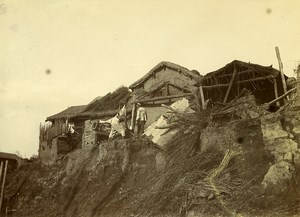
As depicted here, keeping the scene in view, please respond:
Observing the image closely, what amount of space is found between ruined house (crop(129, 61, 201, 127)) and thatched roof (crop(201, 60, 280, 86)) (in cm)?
274

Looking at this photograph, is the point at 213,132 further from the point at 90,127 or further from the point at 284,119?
the point at 90,127

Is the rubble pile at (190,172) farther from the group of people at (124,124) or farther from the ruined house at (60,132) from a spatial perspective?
the group of people at (124,124)

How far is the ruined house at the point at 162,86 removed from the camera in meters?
17.1

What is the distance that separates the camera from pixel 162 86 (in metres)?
18.2

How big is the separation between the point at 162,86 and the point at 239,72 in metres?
5.90

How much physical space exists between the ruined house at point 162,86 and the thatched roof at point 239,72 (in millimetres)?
2744

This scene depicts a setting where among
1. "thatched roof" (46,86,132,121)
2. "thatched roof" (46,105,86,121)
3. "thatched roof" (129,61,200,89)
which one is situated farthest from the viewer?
"thatched roof" (46,105,86,121)

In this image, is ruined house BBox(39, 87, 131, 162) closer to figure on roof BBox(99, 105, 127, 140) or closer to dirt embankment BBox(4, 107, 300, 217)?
figure on roof BBox(99, 105, 127, 140)

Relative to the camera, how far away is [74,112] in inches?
920

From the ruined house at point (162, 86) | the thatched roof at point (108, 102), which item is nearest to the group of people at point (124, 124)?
the ruined house at point (162, 86)

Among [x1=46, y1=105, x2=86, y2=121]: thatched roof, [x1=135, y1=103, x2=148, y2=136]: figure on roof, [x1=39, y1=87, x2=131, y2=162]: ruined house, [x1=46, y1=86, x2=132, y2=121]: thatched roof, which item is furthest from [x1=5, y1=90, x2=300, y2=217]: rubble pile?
[x1=46, y1=105, x2=86, y2=121]: thatched roof

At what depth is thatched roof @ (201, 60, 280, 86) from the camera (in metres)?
12.8

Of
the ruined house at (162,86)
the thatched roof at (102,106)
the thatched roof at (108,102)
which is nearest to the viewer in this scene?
the ruined house at (162,86)

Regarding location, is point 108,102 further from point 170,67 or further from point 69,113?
point 170,67
